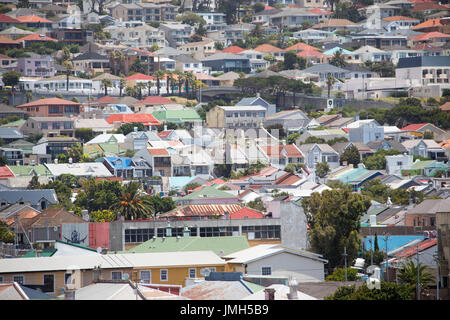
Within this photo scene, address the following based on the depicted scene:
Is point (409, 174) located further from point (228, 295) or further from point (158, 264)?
point (228, 295)

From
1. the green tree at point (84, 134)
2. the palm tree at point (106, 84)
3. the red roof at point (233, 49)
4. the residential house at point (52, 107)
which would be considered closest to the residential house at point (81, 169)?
the green tree at point (84, 134)

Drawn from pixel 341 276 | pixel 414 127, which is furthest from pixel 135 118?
pixel 341 276

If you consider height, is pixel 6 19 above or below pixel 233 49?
above

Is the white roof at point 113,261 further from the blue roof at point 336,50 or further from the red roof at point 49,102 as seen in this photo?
the blue roof at point 336,50

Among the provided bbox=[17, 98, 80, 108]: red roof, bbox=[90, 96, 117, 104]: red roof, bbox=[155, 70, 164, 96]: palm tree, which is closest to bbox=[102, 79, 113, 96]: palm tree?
bbox=[90, 96, 117, 104]: red roof

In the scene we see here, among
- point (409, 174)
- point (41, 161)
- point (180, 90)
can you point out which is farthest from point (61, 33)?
point (409, 174)

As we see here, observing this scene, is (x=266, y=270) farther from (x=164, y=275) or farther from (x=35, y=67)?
(x=35, y=67)
